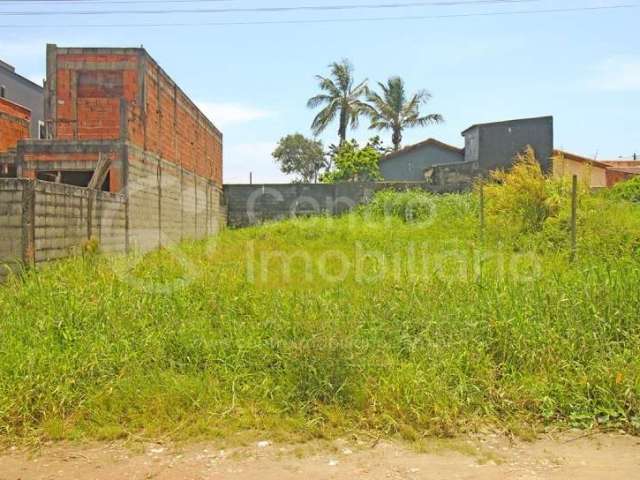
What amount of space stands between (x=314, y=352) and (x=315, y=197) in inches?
523

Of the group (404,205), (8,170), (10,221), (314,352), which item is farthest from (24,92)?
(314,352)

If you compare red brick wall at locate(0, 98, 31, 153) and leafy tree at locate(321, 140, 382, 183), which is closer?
red brick wall at locate(0, 98, 31, 153)

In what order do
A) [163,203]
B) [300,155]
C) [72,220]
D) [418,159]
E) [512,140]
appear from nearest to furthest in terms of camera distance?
[72,220] < [163,203] < [512,140] < [418,159] < [300,155]

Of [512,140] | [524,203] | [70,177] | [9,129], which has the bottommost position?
[524,203]

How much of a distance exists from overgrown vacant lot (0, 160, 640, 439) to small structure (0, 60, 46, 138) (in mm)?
15480

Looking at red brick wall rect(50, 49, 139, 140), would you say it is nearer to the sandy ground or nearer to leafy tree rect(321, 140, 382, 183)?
the sandy ground

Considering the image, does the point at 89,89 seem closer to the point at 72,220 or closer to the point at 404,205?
the point at 72,220

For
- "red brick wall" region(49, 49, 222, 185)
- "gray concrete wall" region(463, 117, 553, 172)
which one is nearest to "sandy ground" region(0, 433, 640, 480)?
"red brick wall" region(49, 49, 222, 185)

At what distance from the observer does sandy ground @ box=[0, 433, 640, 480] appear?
275 cm

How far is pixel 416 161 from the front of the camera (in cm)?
2411

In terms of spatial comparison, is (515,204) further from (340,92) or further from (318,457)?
(340,92)

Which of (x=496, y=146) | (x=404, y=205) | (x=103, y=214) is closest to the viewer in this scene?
(x=103, y=214)

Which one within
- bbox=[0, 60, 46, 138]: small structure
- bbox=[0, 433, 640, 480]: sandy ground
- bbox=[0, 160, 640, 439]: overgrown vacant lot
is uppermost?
bbox=[0, 60, 46, 138]: small structure

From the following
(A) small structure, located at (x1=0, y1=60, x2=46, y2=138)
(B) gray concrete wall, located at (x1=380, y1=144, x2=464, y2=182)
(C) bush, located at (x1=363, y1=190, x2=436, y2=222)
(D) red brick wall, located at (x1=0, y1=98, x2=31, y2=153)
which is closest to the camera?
(D) red brick wall, located at (x1=0, y1=98, x2=31, y2=153)
